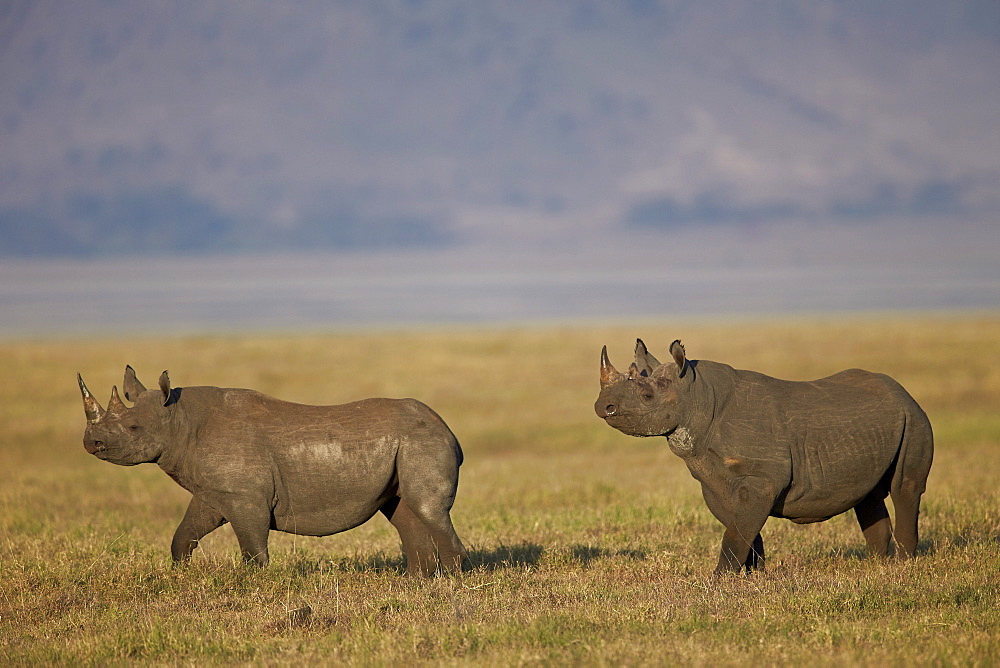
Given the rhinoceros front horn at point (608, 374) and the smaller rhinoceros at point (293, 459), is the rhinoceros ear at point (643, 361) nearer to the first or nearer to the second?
the rhinoceros front horn at point (608, 374)

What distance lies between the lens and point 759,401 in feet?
32.8

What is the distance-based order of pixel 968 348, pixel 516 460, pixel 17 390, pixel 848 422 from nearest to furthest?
pixel 848 422
pixel 516 460
pixel 17 390
pixel 968 348

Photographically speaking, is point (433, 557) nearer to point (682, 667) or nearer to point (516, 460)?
point (682, 667)

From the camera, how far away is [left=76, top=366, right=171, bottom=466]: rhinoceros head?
9.80 m

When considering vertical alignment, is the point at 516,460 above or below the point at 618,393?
below

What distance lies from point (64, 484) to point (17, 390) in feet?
56.4

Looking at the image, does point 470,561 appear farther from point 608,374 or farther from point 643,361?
point 643,361

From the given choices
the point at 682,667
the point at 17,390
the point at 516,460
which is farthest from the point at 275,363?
the point at 682,667

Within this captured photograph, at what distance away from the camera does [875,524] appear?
10.8 meters

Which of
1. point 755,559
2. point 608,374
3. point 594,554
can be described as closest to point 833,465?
point 755,559

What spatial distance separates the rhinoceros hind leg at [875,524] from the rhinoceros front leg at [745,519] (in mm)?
1654

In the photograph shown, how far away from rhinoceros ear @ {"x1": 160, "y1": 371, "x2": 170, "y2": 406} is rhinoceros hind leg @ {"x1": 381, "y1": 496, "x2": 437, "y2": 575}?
90.7 inches

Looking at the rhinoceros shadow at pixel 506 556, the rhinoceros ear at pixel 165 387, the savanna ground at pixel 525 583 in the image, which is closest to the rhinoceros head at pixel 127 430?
the rhinoceros ear at pixel 165 387

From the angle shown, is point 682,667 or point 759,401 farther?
point 759,401
